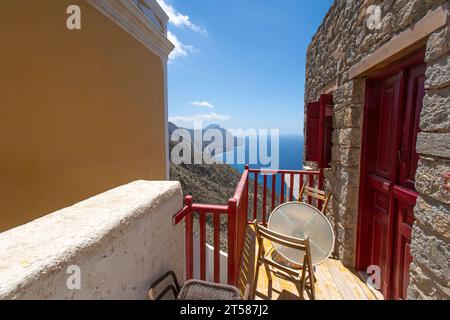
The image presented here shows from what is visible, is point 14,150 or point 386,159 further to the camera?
point 386,159

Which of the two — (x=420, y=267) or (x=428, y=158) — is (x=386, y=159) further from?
(x=420, y=267)

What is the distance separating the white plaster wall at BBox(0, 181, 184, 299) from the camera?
71 cm

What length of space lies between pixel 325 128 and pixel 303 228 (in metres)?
1.58

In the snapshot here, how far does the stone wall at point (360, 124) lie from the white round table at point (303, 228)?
54cm

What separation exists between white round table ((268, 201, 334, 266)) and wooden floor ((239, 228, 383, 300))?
30 centimetres

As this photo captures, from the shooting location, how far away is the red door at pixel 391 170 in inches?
75.3

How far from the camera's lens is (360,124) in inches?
102

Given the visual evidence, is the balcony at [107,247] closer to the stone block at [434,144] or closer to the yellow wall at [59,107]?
the yellow wall at [59,107]

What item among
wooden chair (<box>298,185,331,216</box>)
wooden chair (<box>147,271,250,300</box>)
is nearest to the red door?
wooden chair (<box>298,185,331,216</box>)

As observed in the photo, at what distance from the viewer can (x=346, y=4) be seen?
9.20 feet

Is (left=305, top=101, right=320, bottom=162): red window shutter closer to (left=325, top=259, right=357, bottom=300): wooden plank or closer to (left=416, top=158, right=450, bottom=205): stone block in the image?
(left=325, top=259, right=357, bottom=300): wooden plank

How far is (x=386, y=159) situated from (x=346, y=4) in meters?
2.12

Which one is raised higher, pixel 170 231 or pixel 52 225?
pixel 52 225

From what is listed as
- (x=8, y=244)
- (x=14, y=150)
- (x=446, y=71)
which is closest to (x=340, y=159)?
(x=446, y=71)
